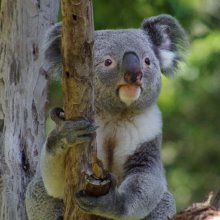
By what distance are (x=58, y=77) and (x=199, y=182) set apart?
8304 mm

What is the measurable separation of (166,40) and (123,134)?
44.7 inches

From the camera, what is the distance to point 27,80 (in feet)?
24.2

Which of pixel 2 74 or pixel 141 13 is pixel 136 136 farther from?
pixel 141 13

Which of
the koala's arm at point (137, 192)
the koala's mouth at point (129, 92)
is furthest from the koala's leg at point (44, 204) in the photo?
the koala's mouth at point (129, 92)

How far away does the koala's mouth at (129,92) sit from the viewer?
20.3 ft

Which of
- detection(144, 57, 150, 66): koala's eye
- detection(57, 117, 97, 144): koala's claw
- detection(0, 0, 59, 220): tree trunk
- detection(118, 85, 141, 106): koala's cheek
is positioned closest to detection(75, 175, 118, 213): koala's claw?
detection(57, 117, 97, 144): koala's claw

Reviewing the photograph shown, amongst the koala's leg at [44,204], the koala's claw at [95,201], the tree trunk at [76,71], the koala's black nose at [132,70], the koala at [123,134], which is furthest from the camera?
the koala's leg at [44,204]

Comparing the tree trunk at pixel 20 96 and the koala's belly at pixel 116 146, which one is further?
the tree trunk at pixel 20 96

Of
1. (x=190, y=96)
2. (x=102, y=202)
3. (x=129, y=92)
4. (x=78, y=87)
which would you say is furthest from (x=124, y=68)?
(x=190, y=96)

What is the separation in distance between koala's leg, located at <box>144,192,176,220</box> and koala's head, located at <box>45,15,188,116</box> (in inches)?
30.6

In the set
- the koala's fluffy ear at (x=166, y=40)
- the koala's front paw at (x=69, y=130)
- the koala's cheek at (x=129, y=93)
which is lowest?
the koala's front paw at (x=69, y=130)

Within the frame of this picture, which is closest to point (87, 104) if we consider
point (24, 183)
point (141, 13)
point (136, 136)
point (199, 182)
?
point (136, 136)

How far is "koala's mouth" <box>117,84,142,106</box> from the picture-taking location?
6.18 m

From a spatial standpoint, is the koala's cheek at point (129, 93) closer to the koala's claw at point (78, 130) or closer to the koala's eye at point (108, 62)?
the koala's eye at point (108, 62)
